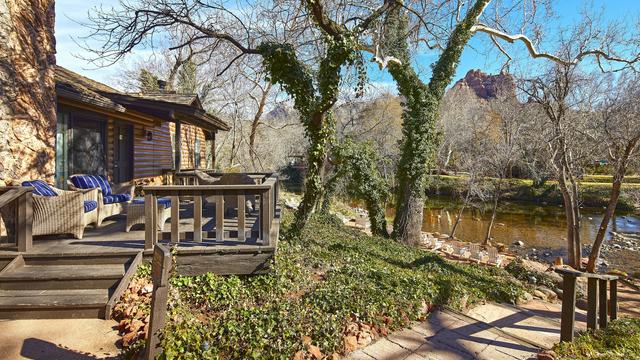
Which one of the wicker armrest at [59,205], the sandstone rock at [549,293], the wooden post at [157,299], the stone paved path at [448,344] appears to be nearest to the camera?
the wooden post at [157,299]

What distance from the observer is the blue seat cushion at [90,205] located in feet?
17.0

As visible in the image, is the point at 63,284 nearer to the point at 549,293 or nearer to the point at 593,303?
the point at 593,303

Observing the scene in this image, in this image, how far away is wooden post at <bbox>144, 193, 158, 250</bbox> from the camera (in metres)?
4.11

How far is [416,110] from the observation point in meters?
10.1

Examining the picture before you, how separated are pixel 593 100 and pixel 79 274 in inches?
552

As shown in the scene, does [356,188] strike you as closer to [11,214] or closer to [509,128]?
[11,214]

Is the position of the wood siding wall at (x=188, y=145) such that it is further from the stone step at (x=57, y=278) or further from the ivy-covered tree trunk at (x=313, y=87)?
the stone step at (x=57, y=278)

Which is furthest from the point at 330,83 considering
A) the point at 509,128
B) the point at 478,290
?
the point at 509,128

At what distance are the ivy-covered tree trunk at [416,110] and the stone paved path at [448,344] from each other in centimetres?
601

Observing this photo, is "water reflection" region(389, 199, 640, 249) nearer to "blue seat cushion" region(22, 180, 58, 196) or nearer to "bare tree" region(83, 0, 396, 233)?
"bare tree" region(83, 0, 396, 233)

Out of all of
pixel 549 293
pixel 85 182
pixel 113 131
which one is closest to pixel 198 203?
pixel 85 182

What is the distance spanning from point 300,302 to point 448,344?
1609 mm

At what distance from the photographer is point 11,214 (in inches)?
186

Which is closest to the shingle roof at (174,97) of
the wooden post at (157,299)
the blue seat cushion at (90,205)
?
the blue seat cushion at (90,205)
